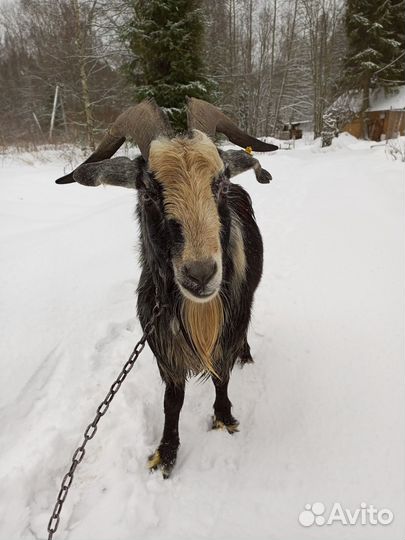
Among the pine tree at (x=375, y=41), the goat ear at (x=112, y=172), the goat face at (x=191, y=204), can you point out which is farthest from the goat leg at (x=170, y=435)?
the pine tree at (x=375, y=41)

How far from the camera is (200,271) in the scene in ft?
5.06

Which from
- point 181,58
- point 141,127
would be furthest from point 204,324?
point 181,58

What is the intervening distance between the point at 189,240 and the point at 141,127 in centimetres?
88

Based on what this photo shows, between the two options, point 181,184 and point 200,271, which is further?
point 181,184

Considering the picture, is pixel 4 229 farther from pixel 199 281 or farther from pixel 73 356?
pixel 199 281

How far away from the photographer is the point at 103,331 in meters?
3.54

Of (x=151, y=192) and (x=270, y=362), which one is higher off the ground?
(x=151, y=192)

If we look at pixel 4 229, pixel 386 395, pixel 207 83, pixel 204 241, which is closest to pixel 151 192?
pixel 204 241

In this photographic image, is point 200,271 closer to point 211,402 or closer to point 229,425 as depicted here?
point 229,425

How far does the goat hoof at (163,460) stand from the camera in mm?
2305

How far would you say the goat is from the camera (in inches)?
64.4

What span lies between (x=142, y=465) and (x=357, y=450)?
1415 mm

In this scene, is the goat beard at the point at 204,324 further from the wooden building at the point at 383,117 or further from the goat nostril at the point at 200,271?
the wooden building at the point at 383,117

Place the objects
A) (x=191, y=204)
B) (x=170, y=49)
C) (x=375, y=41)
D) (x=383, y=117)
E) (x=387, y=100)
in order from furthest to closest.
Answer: (x=387, y=100) → (x=383, y=117) → (x=375, y=41) → (x=170, y=49) → (x=191, y=204)
